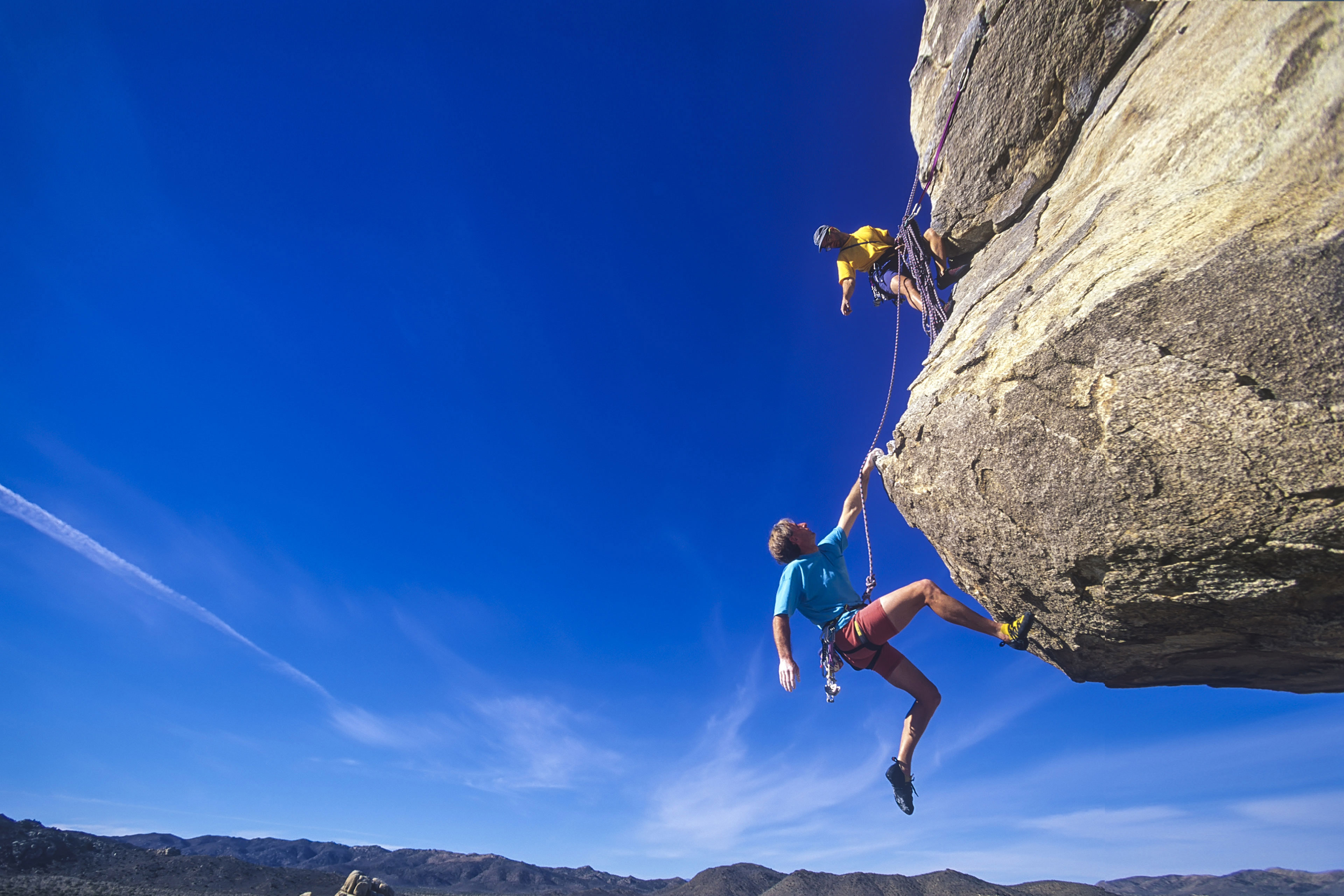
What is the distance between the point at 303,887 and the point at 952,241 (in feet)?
114

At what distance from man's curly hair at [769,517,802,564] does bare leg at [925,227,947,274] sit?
3.54 m

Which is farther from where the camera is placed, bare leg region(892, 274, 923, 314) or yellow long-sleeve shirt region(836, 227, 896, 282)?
yellow long-sleeve shirt region(836, 227, 896, 282)

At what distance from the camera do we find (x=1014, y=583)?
4.51 meters

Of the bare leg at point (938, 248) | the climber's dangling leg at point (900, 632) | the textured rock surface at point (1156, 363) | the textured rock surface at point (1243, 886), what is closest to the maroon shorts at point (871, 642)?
the climber's dangling leg at point (900, 632)

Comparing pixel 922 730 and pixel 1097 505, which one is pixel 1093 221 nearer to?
pixel 1097 505

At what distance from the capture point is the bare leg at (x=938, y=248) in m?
6.29

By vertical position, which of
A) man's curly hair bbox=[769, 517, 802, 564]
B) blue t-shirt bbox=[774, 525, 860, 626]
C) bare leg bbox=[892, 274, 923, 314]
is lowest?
blue t-shirt bbox=[774, 525, 860, 626]

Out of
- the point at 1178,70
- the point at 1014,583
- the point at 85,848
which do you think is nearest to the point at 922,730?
the point at 1014,583

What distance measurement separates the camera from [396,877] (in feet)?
135

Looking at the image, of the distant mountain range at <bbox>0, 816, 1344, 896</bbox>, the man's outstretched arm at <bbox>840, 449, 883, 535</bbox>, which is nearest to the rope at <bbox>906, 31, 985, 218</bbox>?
the man's outstretched arm at <bbox>840, 449, 883, 535</bbox>

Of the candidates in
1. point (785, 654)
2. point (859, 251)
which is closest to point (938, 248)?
point (859, 251)

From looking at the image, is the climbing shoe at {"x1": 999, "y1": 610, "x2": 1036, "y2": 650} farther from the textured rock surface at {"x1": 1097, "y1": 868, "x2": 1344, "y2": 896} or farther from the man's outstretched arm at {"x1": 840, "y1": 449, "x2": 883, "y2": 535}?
the textured rock surface at {"x1": 1097, "y1": 868, "x2": 1344, "y2": 896}

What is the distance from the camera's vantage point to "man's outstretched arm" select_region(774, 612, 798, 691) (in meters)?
5.40

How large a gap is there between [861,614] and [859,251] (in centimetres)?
462
